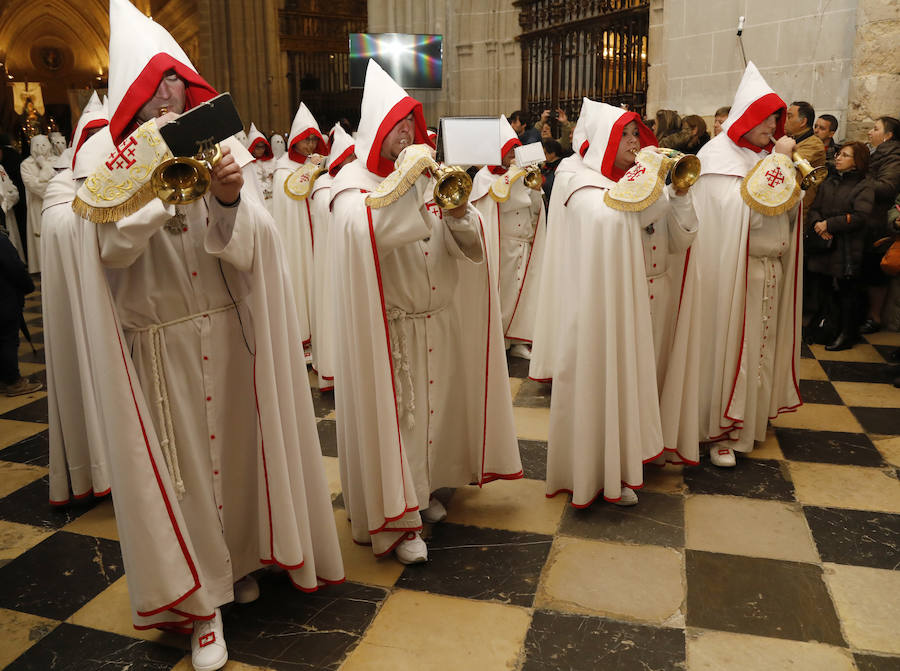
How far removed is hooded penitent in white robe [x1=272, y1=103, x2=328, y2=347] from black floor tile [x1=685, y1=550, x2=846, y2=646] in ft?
13.5

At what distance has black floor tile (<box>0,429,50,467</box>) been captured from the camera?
14.7ft

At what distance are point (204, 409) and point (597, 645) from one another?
1.67 metres

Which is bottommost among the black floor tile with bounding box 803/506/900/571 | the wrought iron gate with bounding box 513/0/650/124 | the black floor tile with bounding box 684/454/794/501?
the black floor tile with bounding box 803/506/900/571

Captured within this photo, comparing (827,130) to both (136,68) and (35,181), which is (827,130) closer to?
(136,68)

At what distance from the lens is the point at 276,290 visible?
104 inches

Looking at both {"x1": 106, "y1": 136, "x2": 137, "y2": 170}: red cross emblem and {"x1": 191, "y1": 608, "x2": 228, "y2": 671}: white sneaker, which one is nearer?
{"x1": 106, "y1": 136, "x2": 137, "y2": 170}: red cross emblem

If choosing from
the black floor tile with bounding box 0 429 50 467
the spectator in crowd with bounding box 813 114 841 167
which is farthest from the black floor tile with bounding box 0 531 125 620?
the spectator in crowd with bounding box 813 114 841 167

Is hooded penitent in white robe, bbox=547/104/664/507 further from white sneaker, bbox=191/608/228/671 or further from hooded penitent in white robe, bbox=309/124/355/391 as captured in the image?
hooded penitent in white robe, bbox=309/124/355/391

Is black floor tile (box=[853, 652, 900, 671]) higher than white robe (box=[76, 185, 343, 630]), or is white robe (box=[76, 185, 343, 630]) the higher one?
white robe (box=[76, 185, 343, 630])

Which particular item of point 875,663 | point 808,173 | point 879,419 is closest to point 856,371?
point 879,419

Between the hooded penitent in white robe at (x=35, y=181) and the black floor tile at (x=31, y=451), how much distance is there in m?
6.83

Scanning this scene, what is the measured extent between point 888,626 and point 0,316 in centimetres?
572

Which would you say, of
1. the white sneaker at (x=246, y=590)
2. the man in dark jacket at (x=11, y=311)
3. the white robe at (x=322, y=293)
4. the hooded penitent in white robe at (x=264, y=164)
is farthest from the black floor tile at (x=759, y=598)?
the hooded penitent in white robe at (x=264, y=164)

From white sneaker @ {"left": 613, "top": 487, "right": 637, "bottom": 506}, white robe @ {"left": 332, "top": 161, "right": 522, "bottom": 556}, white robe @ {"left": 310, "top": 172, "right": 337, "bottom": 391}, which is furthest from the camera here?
white robe @ {"left": 310, "top": 172, "right": 337, "bottom": 391}
